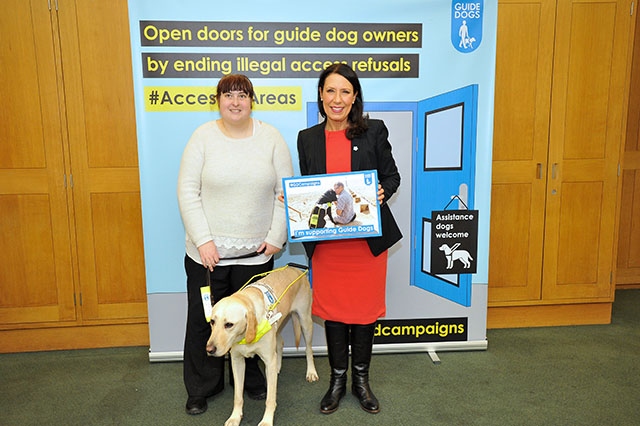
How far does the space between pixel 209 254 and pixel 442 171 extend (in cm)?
160

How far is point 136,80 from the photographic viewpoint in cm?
283

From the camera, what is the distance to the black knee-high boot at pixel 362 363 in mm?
2469

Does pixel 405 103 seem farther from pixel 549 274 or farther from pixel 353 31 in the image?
pixel 549 274

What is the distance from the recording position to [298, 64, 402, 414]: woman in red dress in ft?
7.47

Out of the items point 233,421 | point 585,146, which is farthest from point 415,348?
point 585,146

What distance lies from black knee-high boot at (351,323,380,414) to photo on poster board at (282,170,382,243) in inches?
22.4

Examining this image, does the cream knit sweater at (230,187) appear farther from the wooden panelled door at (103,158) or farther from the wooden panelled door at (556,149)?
the wooden panelled door at (556,149)

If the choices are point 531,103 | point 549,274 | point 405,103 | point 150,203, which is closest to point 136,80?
point 150,203

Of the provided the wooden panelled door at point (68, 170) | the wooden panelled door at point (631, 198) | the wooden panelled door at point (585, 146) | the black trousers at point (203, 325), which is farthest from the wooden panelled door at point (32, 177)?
the wooden panelled door at point (631, 198)

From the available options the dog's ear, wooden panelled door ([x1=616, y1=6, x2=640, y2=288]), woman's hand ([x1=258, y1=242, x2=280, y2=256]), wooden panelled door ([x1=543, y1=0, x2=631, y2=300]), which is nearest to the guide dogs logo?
wooden panelled door ([x1=543, y1=0, x2=631, y2=300])

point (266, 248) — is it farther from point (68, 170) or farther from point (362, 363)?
point (68, 170)

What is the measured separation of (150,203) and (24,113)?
1147 mm

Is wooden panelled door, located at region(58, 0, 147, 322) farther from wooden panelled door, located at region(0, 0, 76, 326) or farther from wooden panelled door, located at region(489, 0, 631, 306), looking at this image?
wooden panelled door, located at region(489, 0, 631, 306)

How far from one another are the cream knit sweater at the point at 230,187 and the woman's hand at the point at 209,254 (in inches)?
1.0
